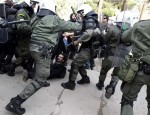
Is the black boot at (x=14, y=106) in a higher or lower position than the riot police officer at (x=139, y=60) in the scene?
lower

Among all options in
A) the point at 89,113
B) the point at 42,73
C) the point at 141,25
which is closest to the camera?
the point at 141,25

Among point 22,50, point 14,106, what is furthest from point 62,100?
point 22,50

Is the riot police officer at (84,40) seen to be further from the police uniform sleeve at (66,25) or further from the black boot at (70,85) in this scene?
the police uniform sleeve at (66,25)

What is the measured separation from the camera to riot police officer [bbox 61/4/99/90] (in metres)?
5.11

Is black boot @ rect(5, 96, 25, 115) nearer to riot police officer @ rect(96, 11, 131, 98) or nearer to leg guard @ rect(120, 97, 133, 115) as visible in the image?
leg guard @ rect(120, 97, 133, 115)

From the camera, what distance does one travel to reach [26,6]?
5340 mm

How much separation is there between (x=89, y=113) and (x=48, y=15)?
184 cm

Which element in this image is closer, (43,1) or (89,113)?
(43,1)

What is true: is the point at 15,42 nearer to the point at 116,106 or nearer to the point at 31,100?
the point at 31,100

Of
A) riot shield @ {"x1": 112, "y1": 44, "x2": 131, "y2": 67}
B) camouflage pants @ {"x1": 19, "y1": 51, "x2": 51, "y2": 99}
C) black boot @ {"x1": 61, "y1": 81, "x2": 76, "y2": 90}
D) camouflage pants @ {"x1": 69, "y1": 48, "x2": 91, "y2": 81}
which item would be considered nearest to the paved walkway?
black boot @ {"x1": 61, "y1": 81, "x2": 76, "y2": 90}

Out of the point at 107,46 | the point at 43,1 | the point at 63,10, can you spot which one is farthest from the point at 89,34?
the point at 63,10

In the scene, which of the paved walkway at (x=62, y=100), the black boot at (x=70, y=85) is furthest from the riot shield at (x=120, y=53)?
the black boot at (x=70, y=85)

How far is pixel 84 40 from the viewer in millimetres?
5121

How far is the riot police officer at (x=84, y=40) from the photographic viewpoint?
16.8ft
